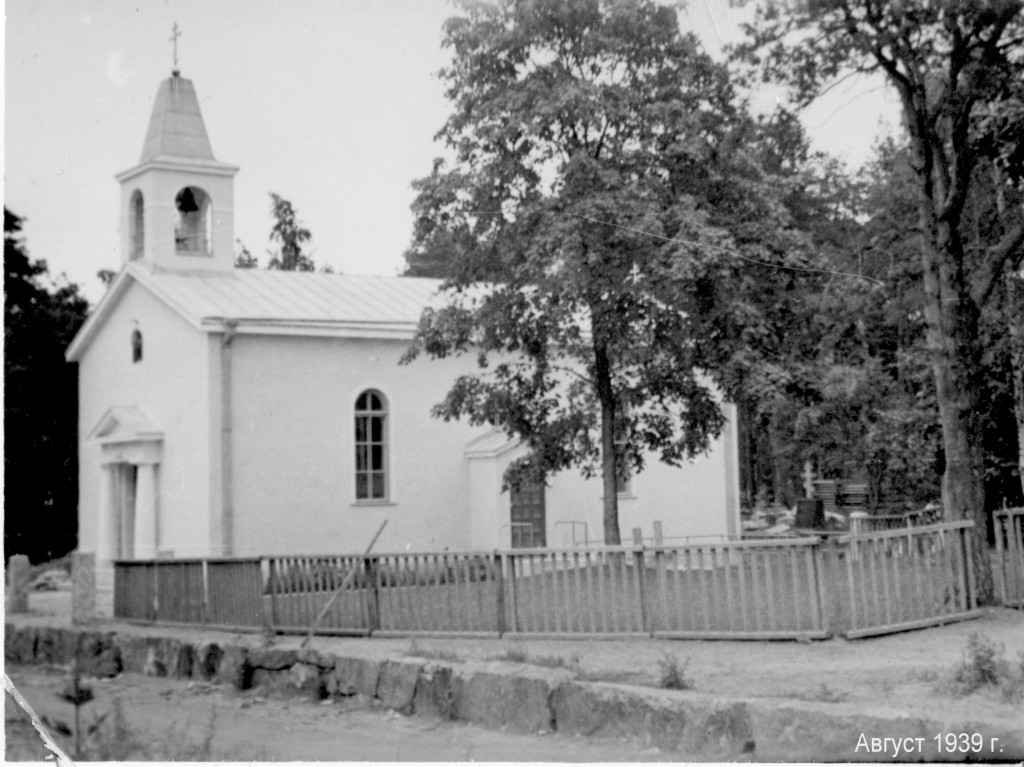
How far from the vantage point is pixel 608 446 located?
703 inches

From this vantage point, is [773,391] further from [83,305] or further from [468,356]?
[83,305]

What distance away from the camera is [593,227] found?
1619 cm

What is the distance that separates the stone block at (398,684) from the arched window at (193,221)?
9812 millimetres

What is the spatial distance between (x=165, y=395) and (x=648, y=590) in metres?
10.7

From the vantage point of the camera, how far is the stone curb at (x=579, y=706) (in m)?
7.48

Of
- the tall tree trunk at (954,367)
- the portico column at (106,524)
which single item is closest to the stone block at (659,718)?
the tall tree trunk at (954,367)

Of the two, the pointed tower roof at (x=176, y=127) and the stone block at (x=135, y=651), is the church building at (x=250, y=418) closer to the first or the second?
the pointed tower roof at (x=176, y=127)

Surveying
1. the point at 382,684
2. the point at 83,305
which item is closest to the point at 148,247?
the point at 83,305

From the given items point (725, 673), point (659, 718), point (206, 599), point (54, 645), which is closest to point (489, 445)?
point (206, 599)

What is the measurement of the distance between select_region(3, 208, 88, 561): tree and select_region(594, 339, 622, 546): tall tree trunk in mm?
7197

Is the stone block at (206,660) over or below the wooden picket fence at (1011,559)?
below

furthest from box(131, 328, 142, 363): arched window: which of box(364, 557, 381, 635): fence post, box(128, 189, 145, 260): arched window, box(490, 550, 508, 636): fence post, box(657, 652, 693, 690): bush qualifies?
box(657, 652, 693, 690): bush

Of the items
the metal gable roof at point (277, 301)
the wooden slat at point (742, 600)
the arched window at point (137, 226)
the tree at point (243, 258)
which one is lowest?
the wooden slat at point (742, 600)

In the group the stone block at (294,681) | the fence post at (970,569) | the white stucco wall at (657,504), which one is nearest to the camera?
the stone block at (294,681)
